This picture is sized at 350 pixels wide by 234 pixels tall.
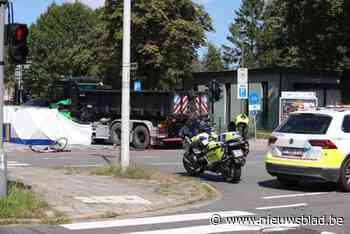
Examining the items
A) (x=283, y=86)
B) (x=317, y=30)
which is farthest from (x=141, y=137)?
(x=317, y=30)

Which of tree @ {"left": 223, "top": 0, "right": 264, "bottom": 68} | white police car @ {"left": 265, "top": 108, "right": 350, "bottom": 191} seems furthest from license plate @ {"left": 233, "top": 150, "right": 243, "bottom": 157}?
tree @ {"left": 223, "top": 0, "right": 264, "bottom": 68}

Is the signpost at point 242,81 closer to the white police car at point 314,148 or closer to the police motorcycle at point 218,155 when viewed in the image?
the police motorcycle at point 218,155

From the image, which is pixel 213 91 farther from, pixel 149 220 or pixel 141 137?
pixel 149 220

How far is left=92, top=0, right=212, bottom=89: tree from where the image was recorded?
1658 inches

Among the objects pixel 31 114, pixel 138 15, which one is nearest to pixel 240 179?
pixel 31 114

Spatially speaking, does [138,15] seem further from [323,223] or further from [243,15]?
[243,15]

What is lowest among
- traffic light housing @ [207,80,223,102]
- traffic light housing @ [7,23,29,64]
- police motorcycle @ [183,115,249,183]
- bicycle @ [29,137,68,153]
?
bicycle @ [29,137,68,153]

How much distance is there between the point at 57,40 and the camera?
250 ft

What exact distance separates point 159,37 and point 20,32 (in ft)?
105

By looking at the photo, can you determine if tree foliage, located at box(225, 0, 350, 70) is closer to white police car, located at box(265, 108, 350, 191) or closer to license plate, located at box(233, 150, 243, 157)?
license plate, located at box(233, 150, 243, 157)

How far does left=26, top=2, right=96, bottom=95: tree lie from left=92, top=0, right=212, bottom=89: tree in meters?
20.7

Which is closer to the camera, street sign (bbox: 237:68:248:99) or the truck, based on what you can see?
the truck

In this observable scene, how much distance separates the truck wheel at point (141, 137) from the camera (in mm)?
28109

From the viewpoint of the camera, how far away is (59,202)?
1116cm
